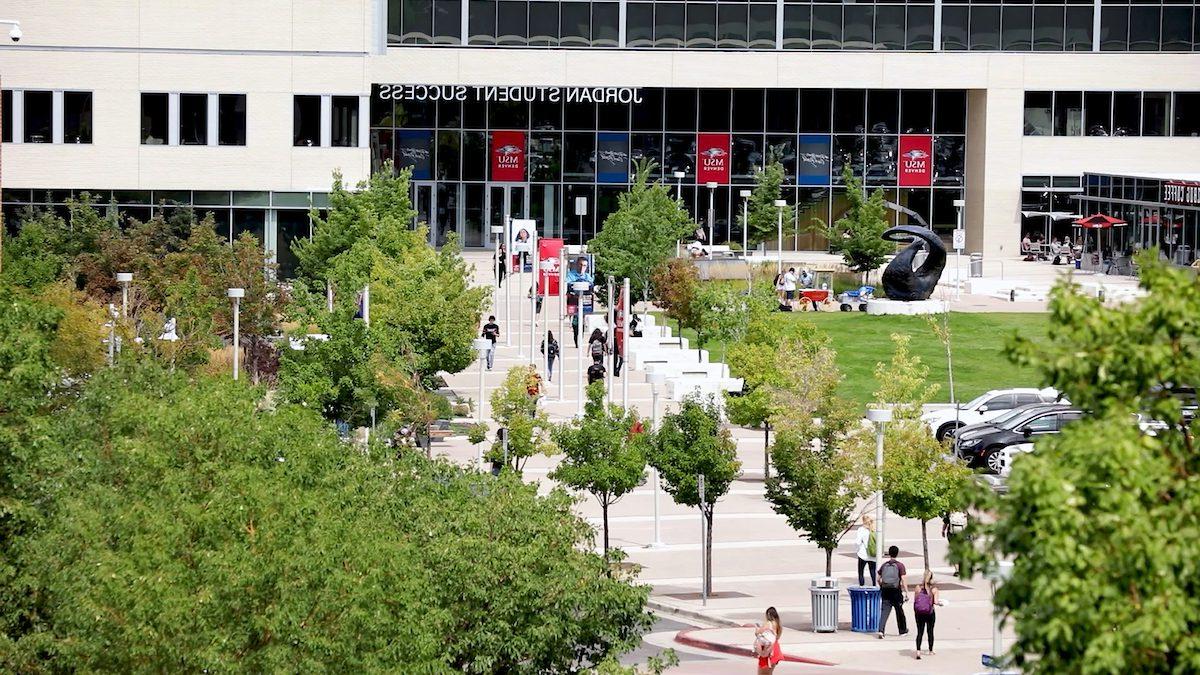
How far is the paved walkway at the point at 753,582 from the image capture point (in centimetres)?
2970

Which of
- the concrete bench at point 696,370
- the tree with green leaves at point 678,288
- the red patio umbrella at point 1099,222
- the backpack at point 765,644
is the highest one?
the red patio umbrella at point 1099,222

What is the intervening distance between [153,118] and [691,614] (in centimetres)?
4765

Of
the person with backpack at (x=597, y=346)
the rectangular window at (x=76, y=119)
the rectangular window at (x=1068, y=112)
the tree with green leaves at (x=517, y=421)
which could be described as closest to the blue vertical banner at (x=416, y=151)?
the rectangular window at (x=76, y=119)

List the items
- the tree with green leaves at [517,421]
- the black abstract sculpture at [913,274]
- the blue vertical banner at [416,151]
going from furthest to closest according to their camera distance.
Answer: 1. the blue vertical banner at [416,151]
2. the black abstract sculpture at [913,274]
3. the tree with green leaves at [517,421]

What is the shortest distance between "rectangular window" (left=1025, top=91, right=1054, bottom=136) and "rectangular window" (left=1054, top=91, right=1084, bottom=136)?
0.28 m

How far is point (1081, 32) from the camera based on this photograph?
89.1 metres

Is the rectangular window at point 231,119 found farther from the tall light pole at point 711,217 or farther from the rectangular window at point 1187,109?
the rectangular window at point 1187,109

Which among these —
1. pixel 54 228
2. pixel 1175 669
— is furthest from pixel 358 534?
pixel 54 228

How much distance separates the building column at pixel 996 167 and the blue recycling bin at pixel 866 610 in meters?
60.0

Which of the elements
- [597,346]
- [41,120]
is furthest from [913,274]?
[41,120]

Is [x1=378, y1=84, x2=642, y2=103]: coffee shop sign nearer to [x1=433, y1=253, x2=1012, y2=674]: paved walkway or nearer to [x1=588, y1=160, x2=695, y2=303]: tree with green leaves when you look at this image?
[x1=588, y1=160, x2=695, y2=303]: tree with green leaves

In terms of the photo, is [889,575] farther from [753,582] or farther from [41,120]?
[41,120]

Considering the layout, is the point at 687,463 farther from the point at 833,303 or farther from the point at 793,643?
the point at 833,303

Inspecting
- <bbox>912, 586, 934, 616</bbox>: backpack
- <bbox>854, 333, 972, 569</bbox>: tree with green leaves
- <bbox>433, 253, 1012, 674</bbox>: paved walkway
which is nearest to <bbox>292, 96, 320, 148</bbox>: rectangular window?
<bbox>433, 253, 1012, 674</bbox>: paved walkway
